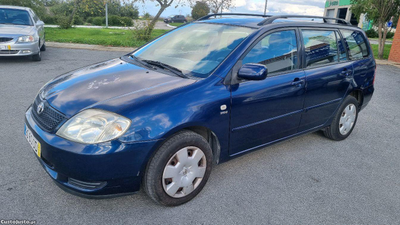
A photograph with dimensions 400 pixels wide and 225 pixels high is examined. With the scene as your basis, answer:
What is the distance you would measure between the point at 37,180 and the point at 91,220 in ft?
2.89

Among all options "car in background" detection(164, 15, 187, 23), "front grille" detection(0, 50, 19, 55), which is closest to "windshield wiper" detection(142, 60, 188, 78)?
"front grille" detection(0, 50, 19, 55)

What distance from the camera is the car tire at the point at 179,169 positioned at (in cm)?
253

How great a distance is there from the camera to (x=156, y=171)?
2516 millimetres

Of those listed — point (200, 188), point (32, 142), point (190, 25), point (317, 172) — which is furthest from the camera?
point (190, 25)

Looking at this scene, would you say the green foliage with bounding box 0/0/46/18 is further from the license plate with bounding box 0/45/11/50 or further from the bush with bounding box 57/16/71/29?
the license plate with bounding box 0/45/11/50

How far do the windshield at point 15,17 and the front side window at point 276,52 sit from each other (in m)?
8.25

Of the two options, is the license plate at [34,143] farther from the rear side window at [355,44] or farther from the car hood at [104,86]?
the rear side window at [355,44]

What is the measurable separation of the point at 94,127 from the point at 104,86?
1.84 feet

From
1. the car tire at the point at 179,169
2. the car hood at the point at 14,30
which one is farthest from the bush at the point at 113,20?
the car tire at the point at 179,169

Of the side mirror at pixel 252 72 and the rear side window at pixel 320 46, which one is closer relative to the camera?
the side mirror at pixel 252 72

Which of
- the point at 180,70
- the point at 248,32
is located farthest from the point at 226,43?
the point at 180,70

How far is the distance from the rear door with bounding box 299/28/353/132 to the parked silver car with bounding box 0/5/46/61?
7.46 meters

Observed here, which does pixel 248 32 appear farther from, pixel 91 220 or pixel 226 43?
pixel 91 220

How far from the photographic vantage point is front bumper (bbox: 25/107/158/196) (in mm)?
2307
